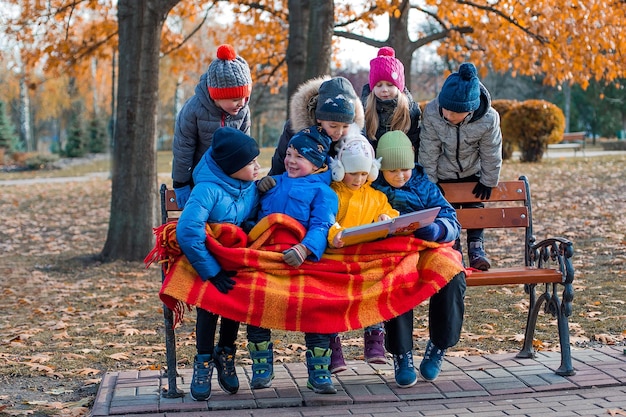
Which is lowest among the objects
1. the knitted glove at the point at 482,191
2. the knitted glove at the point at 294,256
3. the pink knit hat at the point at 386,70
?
the knitted glove at the point at 294,256

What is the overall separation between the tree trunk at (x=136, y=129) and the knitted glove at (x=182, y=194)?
16.2 feet

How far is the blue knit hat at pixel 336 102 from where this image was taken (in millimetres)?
4652

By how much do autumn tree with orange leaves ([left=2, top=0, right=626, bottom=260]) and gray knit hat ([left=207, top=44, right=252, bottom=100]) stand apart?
4854 millimetres

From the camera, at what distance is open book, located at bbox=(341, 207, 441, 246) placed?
4363 mm

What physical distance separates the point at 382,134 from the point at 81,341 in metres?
2.72

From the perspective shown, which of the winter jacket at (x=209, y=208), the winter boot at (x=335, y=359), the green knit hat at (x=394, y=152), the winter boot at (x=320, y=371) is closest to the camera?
the winter jacket at (x=209, y=208)

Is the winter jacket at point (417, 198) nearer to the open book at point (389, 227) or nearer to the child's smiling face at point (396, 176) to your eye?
the child's smiling face at point (396, 176)

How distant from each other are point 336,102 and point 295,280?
986 mm

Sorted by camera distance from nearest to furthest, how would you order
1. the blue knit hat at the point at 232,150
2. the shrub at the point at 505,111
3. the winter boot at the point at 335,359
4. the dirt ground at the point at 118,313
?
the blue knit hat at the point at 232,150, the winter boot at the point at 335,359, the dirt ground at the point at 118,313, the shrub at the point at 505,111

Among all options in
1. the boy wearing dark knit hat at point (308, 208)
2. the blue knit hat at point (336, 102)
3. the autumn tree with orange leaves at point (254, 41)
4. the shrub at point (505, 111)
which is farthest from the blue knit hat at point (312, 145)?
the shrub at point (505, 111)

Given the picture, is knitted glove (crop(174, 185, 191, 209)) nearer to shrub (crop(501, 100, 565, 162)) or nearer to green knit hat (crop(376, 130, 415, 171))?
green knit hat (crop(376, 130, 415, 171))

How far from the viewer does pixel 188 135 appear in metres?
4.93

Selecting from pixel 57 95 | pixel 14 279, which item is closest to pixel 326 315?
pixel 14 279

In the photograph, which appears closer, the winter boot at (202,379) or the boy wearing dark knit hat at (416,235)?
the winter boot at (202,379)
